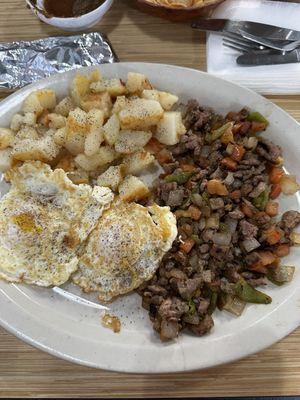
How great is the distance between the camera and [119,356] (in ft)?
6.35

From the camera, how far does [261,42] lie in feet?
7.69

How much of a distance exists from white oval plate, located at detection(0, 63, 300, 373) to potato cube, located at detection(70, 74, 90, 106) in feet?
0.39

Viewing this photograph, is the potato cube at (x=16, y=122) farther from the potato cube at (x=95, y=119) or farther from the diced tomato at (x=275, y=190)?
the diced tomato at (x=275, y=190)

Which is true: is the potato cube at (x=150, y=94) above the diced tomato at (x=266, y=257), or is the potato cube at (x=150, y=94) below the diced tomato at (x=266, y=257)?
above

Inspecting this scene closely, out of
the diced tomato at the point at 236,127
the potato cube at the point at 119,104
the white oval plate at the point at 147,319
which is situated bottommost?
the white oval plate at the point at 147,319

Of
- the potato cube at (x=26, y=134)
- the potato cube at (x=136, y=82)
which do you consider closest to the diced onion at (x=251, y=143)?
the potato cube at (x=136, y=82)

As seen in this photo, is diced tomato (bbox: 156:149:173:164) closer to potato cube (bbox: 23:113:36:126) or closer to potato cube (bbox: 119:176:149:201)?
potato cube (bbox: 119:176:149:201)

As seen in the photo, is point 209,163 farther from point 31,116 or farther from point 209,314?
point 31,116

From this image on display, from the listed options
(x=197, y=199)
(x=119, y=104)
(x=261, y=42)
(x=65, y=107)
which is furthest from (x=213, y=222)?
(x=261, y=42)

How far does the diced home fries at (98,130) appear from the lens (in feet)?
6.86

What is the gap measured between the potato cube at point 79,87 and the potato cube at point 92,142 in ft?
0.70

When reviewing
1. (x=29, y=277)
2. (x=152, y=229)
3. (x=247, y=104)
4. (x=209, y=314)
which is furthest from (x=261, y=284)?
(x=29, y=277)

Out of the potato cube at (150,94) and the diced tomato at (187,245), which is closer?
the diced tomato at (187,245)

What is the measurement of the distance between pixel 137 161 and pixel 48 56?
2.59 ft
